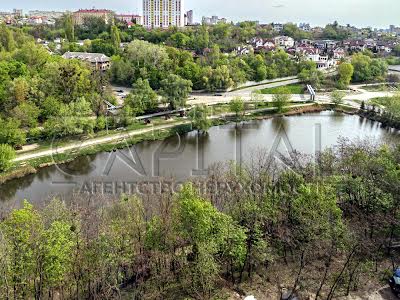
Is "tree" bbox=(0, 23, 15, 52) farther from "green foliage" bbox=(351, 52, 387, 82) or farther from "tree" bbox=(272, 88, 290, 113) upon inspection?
"green foliage" bbox=(351, 52, 387, 82)

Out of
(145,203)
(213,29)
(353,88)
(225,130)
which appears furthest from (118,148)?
(213,29)

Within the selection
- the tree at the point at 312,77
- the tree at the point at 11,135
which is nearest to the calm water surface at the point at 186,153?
the tree at the point at 11,135

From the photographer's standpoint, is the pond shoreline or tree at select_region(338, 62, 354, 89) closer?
the pond shoreline

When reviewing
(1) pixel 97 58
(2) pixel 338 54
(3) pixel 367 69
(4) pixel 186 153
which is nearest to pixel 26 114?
(4) pixel 186 153

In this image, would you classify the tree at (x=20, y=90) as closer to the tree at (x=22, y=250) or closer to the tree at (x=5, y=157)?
the tree at (x=5, y=157)

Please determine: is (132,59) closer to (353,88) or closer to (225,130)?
(225,130)

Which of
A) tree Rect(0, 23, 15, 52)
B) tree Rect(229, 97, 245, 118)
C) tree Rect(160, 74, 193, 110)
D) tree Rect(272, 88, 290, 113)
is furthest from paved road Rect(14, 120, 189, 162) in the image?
tree Rect(0, 23, 15, 52)
